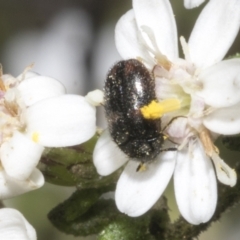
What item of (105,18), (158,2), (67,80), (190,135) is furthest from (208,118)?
(105,18)

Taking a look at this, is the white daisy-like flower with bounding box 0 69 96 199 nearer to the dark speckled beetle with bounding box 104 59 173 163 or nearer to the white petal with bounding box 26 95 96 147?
the white petal with bounding box 26 95 96 147

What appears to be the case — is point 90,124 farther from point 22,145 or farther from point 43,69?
point 43,69

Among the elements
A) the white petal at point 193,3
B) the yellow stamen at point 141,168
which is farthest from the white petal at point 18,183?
the white petal at point 193,3

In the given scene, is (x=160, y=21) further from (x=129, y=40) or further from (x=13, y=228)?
(x=13, y=228)

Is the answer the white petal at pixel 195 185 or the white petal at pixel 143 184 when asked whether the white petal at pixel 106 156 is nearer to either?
the white petal at pixel 143 184

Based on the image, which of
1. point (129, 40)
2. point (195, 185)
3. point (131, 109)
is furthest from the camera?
point (129, 40)

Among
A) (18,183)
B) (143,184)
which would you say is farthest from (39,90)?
(143,184)

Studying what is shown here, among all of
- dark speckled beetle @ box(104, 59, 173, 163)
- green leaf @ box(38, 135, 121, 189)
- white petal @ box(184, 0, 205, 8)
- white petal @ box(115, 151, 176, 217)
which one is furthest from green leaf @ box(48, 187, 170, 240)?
white petal @ box(184, 0, 205, 8)
